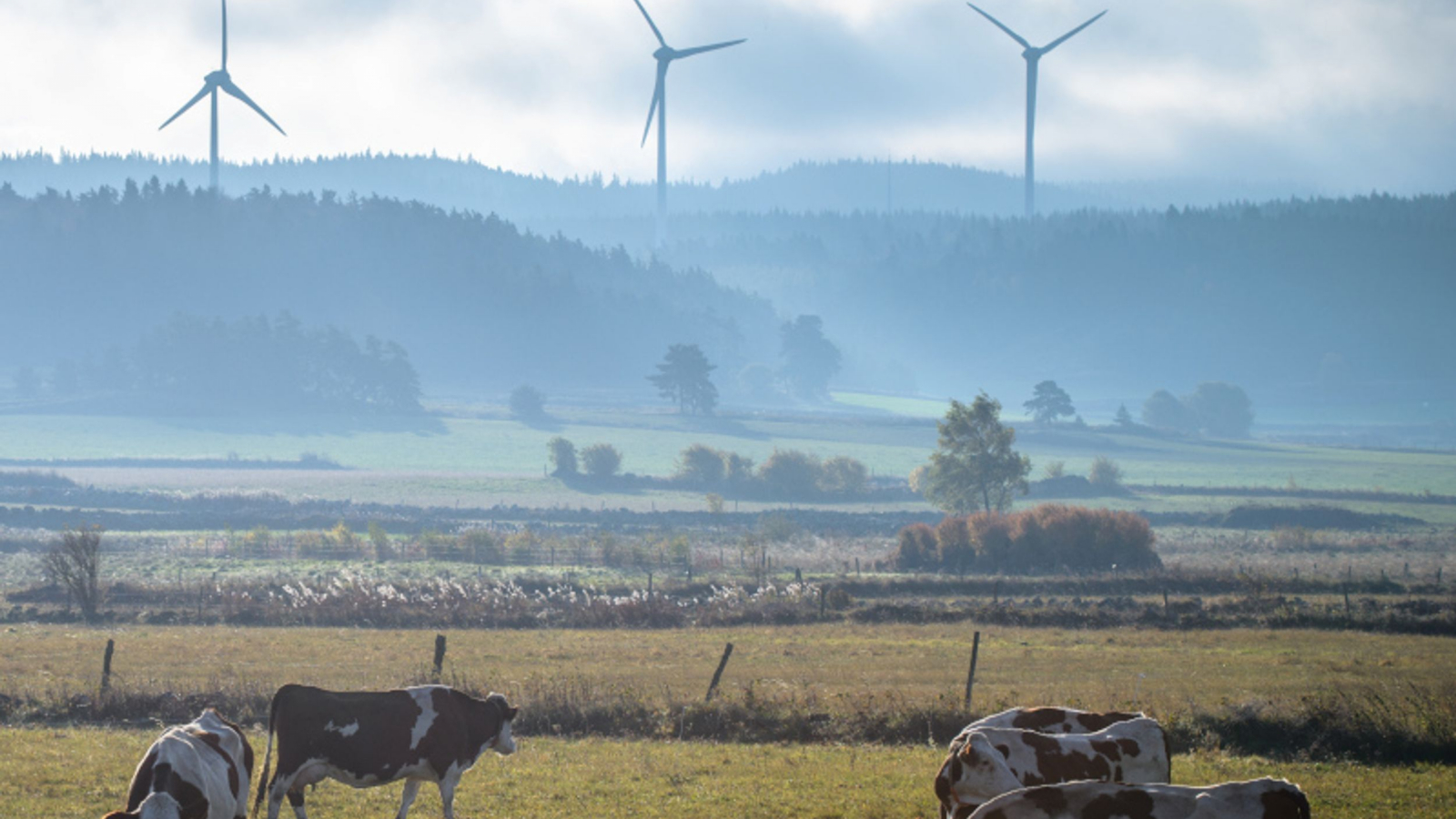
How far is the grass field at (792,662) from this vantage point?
23.3 m

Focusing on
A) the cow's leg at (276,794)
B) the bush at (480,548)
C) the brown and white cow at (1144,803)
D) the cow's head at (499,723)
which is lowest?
the bush at (480,548)

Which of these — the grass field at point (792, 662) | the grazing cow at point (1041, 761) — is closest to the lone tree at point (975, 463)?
the grass field at point (792, 662)

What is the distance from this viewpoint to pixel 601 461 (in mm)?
109188

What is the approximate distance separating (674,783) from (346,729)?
4.50 meters

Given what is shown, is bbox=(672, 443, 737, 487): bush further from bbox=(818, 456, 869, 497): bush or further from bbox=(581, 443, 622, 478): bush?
bbox=(818, 456, 869, 497): bush

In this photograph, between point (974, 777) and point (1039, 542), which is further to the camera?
point (1039, 542)

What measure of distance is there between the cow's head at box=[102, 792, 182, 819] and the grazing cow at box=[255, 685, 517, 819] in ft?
6.06

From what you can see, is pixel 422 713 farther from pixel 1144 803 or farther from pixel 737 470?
pixel 737 470

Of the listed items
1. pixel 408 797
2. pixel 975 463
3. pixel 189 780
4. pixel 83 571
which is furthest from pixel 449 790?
pixel 975 463

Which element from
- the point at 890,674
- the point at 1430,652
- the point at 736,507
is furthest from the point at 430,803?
the point at 736,507

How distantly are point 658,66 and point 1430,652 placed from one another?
161m

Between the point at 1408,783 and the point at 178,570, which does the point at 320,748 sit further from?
the point at 178,570

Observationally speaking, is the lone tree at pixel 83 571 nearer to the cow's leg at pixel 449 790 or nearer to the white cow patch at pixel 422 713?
the white cow patch at pixel 422 713

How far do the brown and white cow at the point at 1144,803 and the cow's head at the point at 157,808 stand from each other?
6.50 metres
